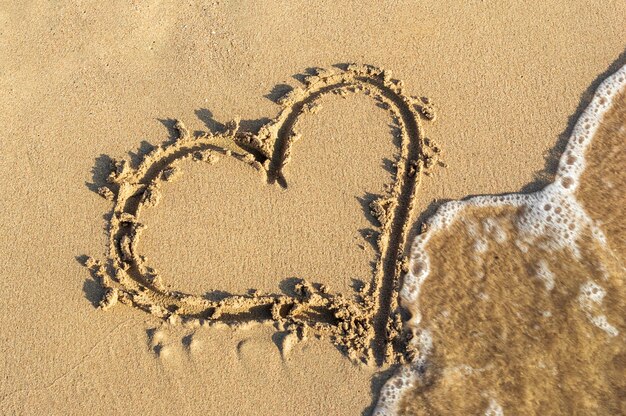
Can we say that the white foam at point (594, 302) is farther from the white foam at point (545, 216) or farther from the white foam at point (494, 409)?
the white foam at point (494, 409)

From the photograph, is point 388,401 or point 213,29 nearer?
point 388,401

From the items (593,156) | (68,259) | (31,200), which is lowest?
(68,259)

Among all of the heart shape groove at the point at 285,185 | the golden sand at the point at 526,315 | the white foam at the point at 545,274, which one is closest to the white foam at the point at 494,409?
the golden sand at the point at 526,315

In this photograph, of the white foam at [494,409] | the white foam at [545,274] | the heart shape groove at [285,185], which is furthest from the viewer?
the white foam at [545,274]

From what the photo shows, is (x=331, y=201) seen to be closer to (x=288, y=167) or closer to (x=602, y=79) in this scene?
(x=288, y=167)

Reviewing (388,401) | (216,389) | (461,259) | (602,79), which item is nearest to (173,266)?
(216,389)

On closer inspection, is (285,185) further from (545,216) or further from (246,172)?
(545,216)
